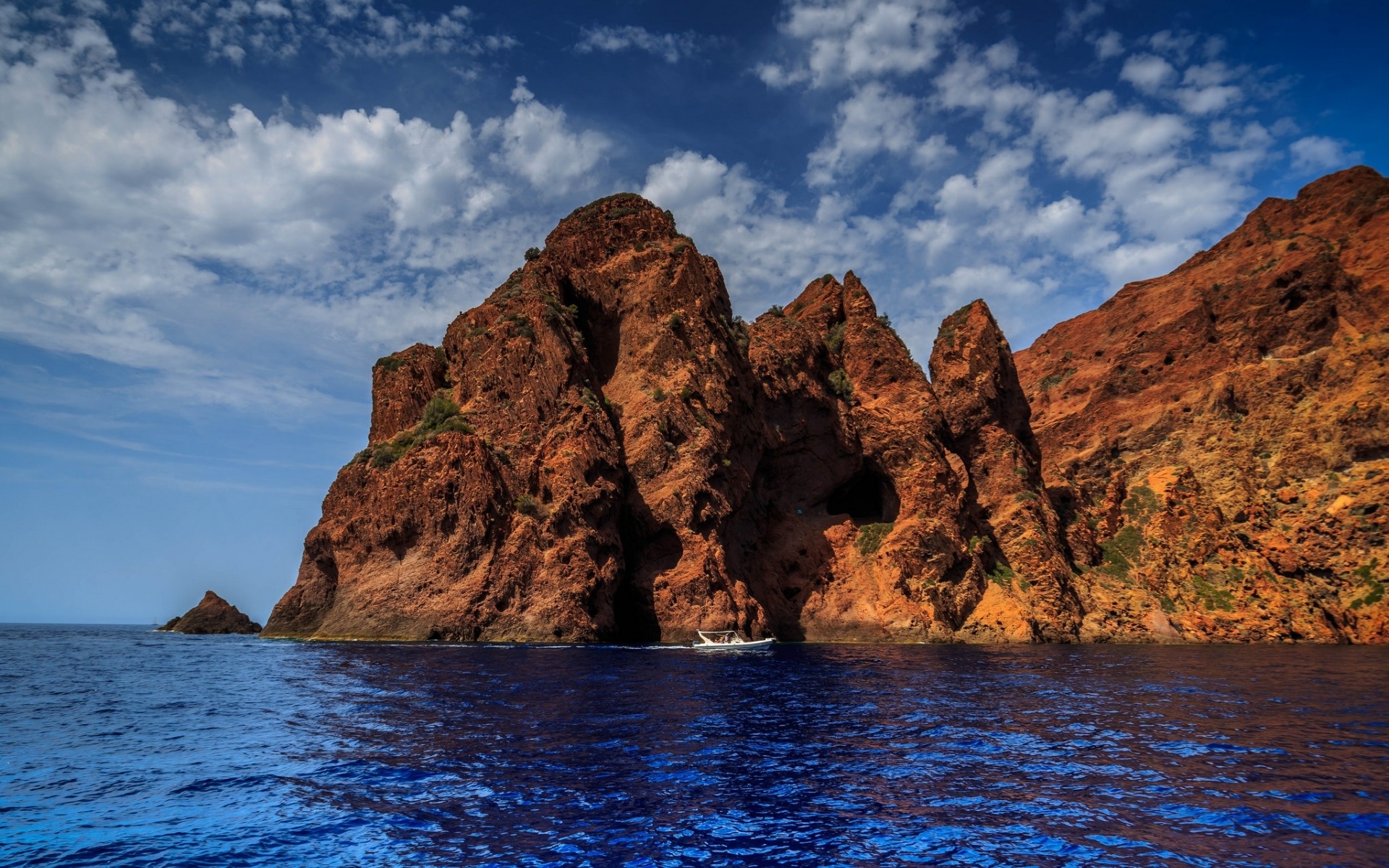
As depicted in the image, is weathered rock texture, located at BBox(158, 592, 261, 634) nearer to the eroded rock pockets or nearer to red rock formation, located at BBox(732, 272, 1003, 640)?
the eroded rock pockets

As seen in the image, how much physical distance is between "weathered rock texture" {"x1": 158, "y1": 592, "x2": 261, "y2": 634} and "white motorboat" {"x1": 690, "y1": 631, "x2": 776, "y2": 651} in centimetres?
6683

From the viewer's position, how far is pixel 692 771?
17062 mm

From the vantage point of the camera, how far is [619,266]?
74688mm

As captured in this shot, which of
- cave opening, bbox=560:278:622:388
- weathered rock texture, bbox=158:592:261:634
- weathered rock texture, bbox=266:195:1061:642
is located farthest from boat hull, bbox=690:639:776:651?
weathered rock texture, bbox=158:592:261:634

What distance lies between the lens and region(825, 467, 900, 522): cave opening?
7606 centimetres

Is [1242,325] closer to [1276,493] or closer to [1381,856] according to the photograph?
[1276,493]

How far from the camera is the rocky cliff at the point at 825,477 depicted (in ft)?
197

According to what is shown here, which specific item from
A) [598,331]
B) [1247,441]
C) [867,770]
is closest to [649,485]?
[598,331]

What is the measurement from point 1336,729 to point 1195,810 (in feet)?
38.7

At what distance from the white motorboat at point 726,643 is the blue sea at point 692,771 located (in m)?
16.9

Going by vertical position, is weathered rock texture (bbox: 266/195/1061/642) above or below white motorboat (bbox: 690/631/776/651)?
above

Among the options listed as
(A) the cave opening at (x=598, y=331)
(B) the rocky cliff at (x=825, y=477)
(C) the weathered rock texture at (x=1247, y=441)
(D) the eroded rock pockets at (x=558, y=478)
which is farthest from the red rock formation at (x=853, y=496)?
(A) the cave opening at (x=598, y=331)

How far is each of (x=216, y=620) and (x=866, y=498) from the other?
268 feet

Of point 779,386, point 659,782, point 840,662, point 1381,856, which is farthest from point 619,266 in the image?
point 1381,856
